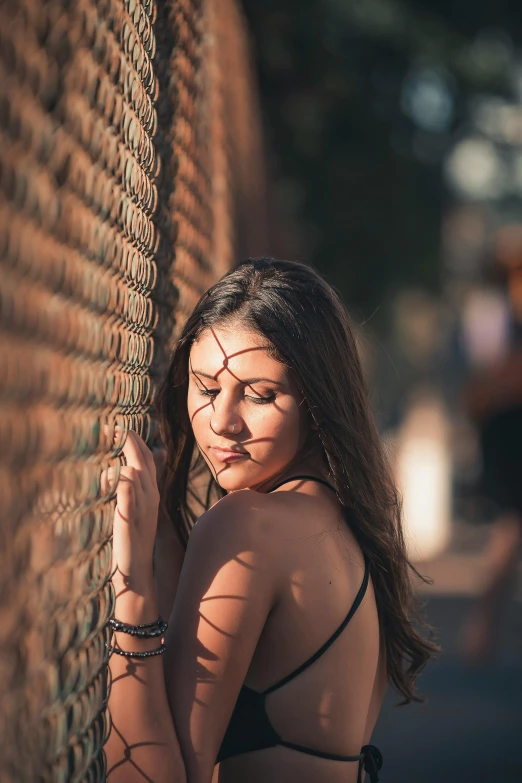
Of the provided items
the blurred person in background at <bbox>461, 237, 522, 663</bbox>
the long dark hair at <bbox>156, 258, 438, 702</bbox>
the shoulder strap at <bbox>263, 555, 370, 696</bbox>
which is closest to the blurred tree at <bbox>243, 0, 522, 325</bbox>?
the blurred person in background at <bbox>461, 237, 522, 663</bbox>

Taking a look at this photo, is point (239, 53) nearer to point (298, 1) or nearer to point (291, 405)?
point (298, 1)

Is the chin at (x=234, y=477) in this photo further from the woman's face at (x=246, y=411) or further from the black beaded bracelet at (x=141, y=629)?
the black beaded bracelet at (x=141, y=629)

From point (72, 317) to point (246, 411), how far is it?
0.65m

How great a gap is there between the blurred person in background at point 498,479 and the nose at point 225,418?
523 cm

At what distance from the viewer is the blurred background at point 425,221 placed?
6223 millimetres

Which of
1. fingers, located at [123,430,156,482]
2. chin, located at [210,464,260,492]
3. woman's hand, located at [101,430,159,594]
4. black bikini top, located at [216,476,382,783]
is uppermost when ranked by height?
fingers, located at [123,430,156,482]

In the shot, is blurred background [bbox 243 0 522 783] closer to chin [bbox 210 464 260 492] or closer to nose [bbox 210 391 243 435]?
chin [bbox 210 464 260 492]

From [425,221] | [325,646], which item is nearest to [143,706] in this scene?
[325,646]

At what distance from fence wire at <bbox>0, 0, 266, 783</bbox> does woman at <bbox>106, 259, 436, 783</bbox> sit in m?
0.09

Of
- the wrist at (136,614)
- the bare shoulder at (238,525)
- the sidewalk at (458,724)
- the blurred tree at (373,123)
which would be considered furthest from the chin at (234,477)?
the blurred tree at (373,123)

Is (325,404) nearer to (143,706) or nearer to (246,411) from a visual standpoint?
(246,411)

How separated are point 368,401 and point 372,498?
8.4 inches

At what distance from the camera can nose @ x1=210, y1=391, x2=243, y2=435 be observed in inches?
81.4

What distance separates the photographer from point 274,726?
1974 millimetres
